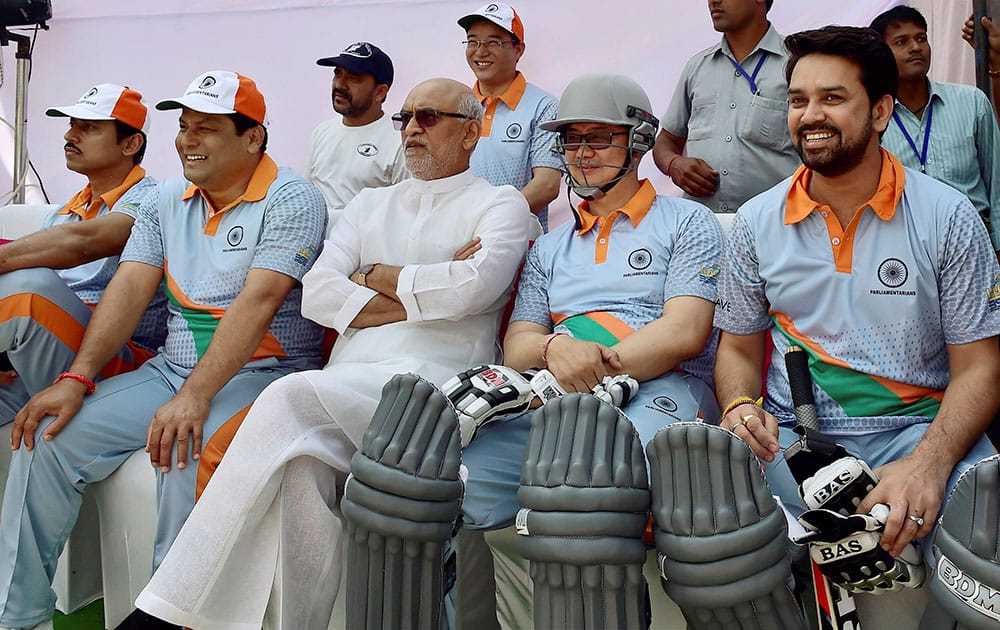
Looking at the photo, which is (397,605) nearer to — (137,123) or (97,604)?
(97,604)

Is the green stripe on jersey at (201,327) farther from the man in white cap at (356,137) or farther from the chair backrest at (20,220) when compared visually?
the chair backrest at (20,220)

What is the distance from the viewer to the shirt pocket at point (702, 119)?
309cm

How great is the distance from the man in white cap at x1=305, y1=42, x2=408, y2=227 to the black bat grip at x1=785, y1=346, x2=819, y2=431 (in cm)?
202

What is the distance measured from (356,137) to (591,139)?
162 cm

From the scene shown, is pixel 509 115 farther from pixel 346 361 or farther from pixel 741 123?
pixel 346 361

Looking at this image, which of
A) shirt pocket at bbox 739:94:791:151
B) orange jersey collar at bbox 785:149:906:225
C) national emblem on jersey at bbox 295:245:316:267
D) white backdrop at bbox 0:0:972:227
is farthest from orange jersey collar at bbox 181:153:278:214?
white backdrop at bbox 0:0:972:227

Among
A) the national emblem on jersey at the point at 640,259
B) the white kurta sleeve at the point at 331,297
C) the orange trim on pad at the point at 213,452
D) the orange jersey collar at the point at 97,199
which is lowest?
the orange trim on pad at the point at 213,452

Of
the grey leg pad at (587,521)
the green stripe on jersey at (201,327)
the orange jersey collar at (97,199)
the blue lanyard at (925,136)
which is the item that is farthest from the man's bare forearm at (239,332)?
the blue lanyard at (925,136)

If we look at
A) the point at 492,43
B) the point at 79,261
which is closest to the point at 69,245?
the point at 79,261

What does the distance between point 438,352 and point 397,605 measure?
2.53ft

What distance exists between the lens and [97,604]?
2598mm

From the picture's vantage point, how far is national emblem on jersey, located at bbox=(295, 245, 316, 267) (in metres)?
2.43

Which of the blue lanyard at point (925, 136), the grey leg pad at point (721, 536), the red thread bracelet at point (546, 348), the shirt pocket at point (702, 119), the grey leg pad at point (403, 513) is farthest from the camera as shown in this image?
the shirt pocket at point (702, 119)

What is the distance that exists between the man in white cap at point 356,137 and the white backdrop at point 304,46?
41 centimetres
